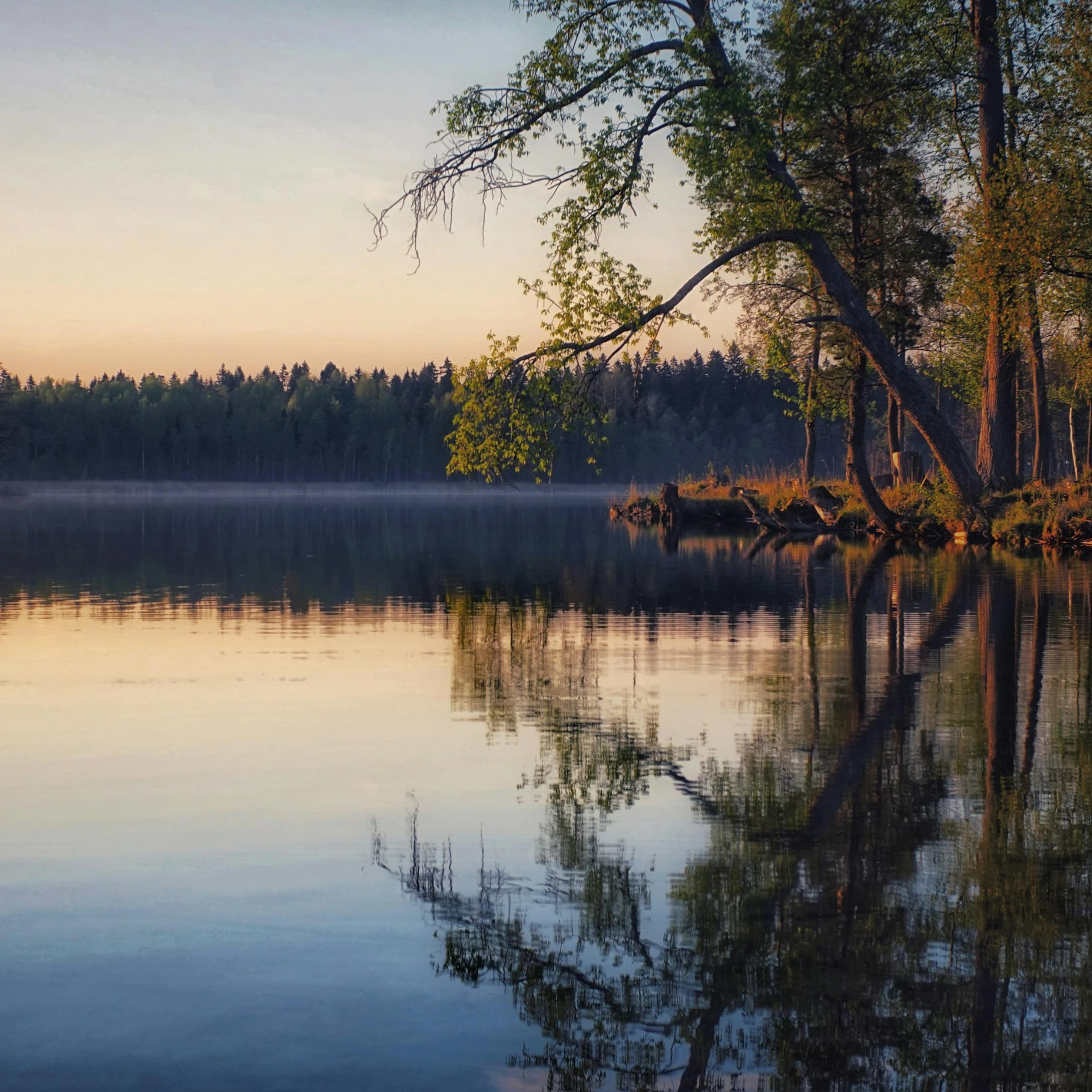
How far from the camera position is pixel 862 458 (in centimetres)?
3853

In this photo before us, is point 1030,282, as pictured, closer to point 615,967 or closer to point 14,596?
point 14,596

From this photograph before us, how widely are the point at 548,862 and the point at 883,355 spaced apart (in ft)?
83.3

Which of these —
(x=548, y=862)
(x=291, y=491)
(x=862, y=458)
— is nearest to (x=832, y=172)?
(x=862, y=458)

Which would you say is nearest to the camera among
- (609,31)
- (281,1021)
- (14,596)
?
(281,1021)

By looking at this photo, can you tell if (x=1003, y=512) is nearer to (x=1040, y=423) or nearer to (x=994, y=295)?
(x=994, y=295)

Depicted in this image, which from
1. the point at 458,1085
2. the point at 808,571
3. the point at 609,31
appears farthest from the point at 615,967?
the point at 609,31

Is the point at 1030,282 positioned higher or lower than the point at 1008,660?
higher

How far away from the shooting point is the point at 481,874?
6.09 m

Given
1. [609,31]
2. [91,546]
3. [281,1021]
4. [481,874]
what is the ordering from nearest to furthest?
[281,1021]
[481,874]
[609,31]
[91,546]

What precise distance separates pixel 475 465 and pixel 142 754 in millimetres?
15192

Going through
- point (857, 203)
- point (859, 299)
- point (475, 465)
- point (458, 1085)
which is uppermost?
point (857, 203)

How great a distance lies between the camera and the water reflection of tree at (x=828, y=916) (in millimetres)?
4273

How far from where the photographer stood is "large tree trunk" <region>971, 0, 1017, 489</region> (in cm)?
3033

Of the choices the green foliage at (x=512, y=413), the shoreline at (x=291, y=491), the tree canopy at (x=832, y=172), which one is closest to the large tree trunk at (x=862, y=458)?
→ the tree canopy at (x=832, y=172)
